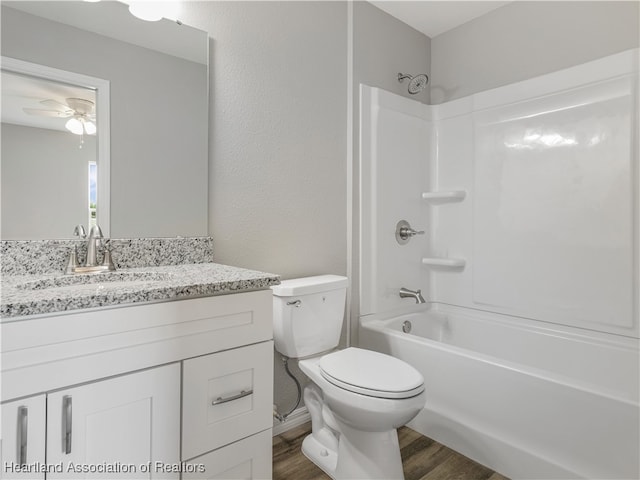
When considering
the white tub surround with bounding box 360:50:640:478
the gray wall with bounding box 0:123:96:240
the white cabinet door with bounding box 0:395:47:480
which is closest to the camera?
the white cabinet door with bounding box 0:395:47:480

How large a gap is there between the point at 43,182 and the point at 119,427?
89cm

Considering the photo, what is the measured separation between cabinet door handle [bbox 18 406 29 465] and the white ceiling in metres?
2.54

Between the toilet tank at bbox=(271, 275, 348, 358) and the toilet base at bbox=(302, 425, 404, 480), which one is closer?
the toilet base at bbox=(302, 425, 404, 480)

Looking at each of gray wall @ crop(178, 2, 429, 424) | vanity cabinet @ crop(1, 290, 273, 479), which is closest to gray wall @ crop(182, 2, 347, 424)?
gray wall @ crop(178, 2, 429, 424)

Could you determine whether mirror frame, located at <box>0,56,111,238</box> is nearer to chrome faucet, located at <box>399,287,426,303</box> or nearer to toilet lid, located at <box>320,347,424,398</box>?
toilet lid, located at <box>320,347,424,398</box>

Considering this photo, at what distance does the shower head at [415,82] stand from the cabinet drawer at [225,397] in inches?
73.0

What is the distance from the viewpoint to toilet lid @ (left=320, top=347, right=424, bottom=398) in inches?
52.1

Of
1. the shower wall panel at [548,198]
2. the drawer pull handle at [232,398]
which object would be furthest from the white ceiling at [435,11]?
the drawer pull handle at [232,398]

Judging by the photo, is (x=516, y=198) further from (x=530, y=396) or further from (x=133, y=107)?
(x=133, y=107)

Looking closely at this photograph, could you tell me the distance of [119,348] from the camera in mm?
941

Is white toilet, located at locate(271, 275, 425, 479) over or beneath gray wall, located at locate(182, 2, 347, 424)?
beneath

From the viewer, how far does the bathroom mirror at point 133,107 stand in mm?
1302

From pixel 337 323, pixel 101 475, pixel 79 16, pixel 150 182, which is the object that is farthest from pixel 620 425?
pixel 79 16

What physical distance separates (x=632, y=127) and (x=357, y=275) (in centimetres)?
155
